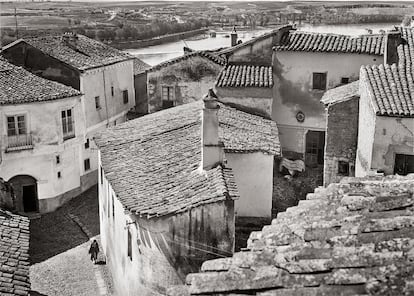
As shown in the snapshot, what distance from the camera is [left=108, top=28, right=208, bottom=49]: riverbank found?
62938 millimetres

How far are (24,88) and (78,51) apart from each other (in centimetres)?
598

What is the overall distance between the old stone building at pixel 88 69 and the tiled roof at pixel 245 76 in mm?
6821

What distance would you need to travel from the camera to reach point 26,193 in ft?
83.0

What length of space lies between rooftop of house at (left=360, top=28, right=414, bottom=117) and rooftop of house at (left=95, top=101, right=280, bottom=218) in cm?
326

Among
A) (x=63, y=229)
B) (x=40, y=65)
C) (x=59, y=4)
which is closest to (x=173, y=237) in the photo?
(x=63, y=229)

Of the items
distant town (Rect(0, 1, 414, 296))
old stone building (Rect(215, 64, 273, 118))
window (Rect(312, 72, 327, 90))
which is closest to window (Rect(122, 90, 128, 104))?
distant town (Rect(0, 1, 414, 296))

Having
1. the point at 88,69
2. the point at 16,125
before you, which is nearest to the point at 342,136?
the point at 16,125

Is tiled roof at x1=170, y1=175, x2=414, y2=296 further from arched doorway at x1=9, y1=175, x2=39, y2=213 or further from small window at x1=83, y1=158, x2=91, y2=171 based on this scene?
small window at x1=83, y1=158, x2=91, y2=171

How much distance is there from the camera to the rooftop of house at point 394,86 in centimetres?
1570

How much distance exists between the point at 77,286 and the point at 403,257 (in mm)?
15625

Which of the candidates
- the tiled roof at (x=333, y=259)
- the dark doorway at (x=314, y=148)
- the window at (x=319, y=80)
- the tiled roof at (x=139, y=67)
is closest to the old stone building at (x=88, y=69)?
the tiled roof at (x=139, y=67)

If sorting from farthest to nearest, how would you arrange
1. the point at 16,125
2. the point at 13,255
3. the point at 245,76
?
the point at 245,76, the point at 16,125, the point at 13,255

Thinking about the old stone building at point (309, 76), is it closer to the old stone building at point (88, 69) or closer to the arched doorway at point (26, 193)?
the old stone building at point (88, 69)

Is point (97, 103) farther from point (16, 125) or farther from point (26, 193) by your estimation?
point (26, 193)
